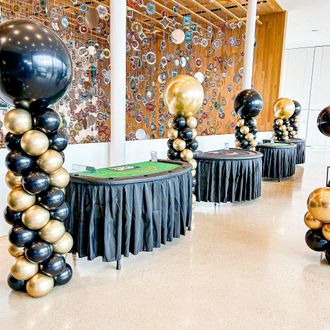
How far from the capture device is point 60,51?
2246 millimetres

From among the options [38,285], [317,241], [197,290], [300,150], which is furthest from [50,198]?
[300,150]

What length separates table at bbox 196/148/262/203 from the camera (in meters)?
4.94

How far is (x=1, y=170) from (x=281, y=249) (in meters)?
3.26

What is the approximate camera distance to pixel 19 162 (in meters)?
2.28

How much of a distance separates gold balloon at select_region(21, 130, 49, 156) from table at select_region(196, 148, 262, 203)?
298 cm

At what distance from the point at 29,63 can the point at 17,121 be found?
42 cm

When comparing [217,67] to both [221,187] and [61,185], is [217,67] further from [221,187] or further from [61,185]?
[61,185]

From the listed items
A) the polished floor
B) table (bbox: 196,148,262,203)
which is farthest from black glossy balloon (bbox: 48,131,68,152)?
table (bbox: 196,148,262,203)

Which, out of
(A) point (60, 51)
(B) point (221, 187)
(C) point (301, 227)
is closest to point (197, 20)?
(B) point (221, 187)

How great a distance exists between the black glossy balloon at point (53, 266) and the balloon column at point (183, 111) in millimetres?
2381

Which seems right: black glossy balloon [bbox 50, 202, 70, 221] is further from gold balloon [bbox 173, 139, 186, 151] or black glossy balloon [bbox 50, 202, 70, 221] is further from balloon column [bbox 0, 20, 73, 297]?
gold balloon [bbox 173, 139, 186, 151]

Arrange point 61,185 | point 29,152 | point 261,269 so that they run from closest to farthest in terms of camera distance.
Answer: point 29,152
point 61,185
point 261,269

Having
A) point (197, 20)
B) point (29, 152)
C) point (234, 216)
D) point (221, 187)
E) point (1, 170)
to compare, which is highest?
point (197, 20)

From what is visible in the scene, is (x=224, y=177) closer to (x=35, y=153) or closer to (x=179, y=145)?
(x=179, y=145)
